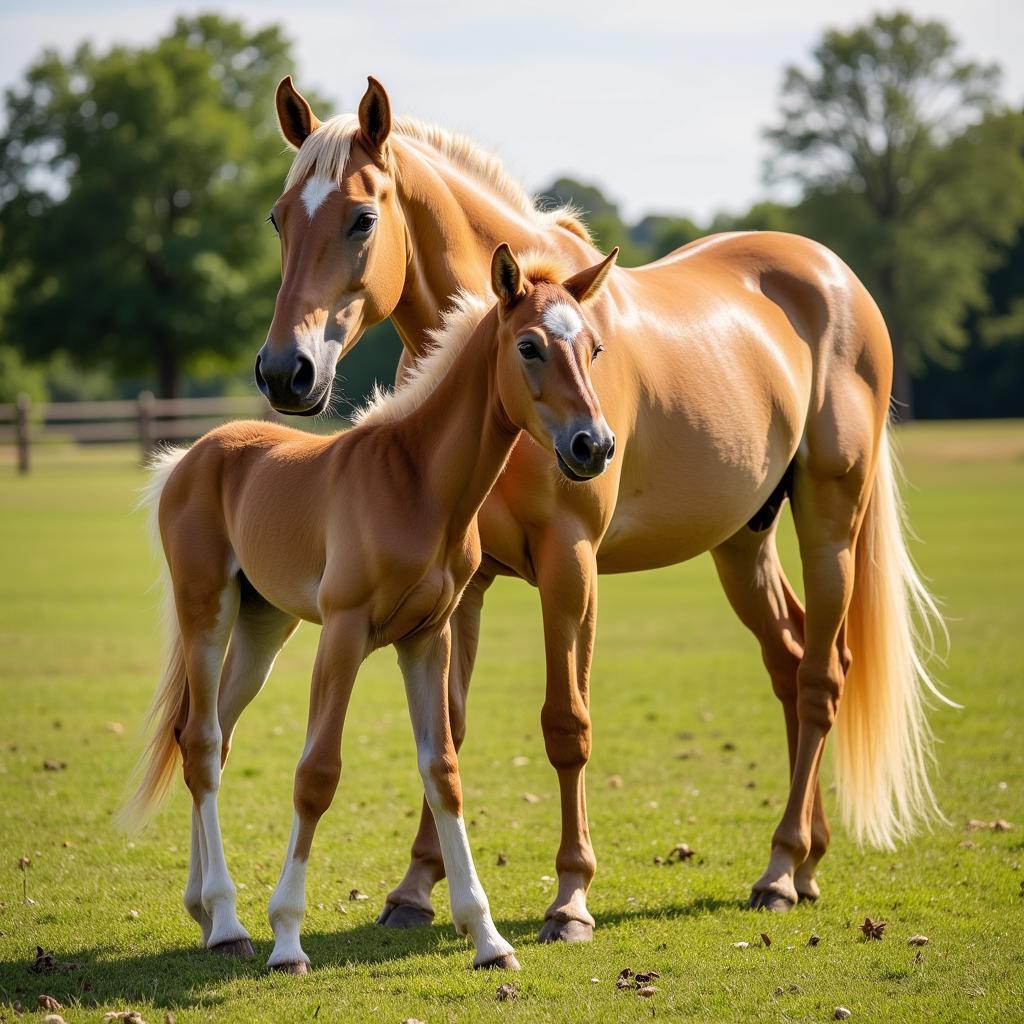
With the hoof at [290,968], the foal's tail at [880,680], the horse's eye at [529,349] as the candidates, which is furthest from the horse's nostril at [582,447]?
the foal's tail at [880,680]

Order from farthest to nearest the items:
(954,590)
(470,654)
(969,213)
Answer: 1. (969,213)
2. (954,590)
3. (470,654)

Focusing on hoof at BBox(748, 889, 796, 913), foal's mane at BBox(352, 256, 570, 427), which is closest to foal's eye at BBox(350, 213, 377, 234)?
foal's mane at BBox(352, 256, 570, 427)

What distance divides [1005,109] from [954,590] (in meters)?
46.9

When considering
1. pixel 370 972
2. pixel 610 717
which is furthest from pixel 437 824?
pixel 610 717

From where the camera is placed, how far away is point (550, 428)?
4332 millimetres

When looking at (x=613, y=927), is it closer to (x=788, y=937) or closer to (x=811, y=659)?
(x=788, y=937)

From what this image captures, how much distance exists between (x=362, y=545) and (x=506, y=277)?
1.01 metres

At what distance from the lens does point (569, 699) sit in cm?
500

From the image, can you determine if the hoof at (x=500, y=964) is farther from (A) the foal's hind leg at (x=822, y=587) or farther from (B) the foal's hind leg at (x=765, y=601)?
(B) the foal's hind leg at (x=765, y=601)

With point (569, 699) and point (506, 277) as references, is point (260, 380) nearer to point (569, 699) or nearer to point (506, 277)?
point (506, 277)

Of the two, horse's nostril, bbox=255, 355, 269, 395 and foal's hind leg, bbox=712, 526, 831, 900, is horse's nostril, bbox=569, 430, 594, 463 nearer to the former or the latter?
horse's nostril, bbox=255, 355, 269, 395

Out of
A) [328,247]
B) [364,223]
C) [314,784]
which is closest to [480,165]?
[364,223]

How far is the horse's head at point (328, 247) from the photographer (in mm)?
4500

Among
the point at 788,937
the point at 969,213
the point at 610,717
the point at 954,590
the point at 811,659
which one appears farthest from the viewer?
the point at 969,213
